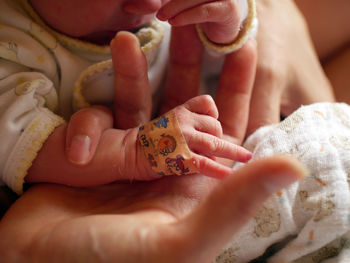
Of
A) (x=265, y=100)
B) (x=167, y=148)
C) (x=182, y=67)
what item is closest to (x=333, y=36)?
(x=265, y=100)

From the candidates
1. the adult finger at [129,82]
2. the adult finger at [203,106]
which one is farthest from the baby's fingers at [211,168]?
the adult finger at [129,82]

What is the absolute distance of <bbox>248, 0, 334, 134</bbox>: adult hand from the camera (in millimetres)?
819

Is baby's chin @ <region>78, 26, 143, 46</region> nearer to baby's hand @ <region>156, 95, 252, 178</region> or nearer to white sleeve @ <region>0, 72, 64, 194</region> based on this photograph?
white sleeve @ <region>0, 72, 64, 194</region>

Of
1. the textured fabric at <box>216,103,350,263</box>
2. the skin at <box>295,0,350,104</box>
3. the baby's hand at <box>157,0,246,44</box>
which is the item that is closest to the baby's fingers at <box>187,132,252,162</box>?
the textured fabric at <box>216,103,350,263</box>

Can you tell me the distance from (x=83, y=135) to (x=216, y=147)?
219 mm

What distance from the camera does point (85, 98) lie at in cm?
73

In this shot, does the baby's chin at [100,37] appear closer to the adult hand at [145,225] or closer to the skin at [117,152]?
the skin at [117,152]

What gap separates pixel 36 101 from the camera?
1.96 feet

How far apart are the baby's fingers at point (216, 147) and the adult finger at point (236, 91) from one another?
200 mm

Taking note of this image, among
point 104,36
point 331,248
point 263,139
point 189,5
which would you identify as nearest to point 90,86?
point 104,36

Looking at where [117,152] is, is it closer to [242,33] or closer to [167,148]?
[167,148]

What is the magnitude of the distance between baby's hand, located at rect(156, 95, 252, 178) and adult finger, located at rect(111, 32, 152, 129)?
0.12 m

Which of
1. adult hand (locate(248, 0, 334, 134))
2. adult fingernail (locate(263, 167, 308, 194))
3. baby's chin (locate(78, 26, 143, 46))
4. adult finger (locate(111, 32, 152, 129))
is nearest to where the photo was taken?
adult fingernail (locate(263, 167, 308, 194))

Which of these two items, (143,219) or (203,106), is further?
(203,106)
